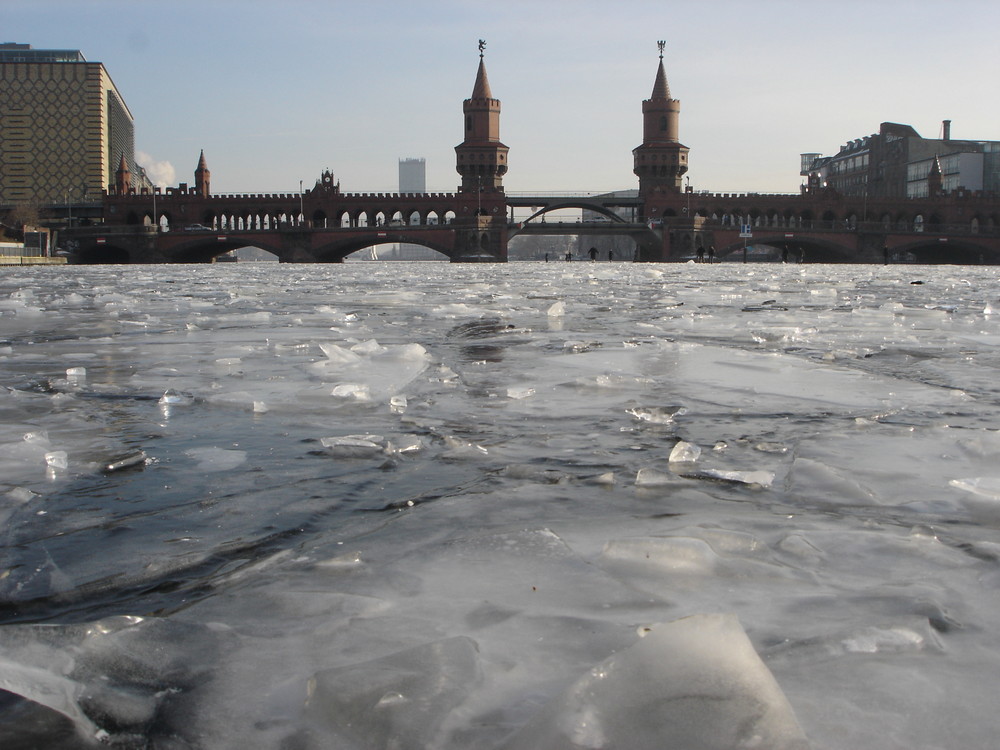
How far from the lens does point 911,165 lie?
75.2 meters

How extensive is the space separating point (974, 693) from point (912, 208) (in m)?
73.7

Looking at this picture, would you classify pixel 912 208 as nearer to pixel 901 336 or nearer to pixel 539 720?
pixel 901 336

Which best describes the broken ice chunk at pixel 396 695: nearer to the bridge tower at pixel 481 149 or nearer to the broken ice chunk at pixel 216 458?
the broken ice chunk at pixel 216 458

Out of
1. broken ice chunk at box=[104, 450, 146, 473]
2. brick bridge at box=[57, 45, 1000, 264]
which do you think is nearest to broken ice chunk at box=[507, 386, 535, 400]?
broken ice chunk at box=[104, 450, 146, 473]

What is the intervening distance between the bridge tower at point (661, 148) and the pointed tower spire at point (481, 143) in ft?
37.1

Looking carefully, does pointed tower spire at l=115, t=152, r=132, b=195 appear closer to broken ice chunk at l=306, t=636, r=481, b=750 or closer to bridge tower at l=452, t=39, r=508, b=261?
bridge tower at l=452, t=39, r=508, b=261

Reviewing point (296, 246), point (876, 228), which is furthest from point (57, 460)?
point (876, 228)

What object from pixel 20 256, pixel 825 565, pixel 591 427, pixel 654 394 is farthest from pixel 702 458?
pixel 20 256

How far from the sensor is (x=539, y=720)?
101 cm

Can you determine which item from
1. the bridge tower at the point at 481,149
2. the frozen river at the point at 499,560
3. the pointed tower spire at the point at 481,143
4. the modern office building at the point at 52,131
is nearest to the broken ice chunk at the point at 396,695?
the frozen river at the point at 499,560

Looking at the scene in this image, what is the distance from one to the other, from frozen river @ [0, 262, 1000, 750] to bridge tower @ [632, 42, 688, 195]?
72374mm

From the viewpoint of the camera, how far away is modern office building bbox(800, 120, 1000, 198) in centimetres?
7175

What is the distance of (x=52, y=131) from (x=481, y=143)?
45.8 meters

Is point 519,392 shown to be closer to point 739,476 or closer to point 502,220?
point 739,476
